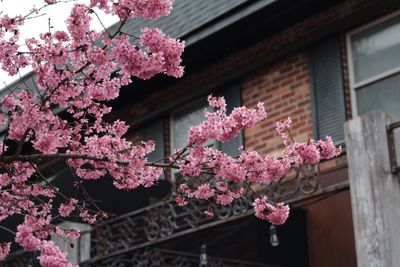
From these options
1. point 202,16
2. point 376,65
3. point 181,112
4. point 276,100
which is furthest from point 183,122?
point 376,65

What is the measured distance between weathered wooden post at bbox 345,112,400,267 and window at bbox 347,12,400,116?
88.8 inches

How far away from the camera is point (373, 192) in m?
8.43

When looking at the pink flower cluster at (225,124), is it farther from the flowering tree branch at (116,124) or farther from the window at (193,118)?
the window at (193,118)

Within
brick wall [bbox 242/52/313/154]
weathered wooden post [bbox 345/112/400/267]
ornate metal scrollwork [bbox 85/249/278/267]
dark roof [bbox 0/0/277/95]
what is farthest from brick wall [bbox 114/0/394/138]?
weathered wooden post [bbox 345/112/400/267]

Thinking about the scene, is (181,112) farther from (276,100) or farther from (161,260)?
(161,260)

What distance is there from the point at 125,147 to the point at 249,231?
16.3ft

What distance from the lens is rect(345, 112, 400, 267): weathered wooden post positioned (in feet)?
26.8

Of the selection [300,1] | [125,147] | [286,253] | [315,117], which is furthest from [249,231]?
[125,147]

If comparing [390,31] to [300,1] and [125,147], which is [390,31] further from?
[125,147]

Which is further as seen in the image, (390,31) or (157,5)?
(390,31)

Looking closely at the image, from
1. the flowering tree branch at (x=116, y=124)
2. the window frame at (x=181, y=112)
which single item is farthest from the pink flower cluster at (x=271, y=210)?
the window frame at (x=181, y=112)

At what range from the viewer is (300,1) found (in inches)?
462

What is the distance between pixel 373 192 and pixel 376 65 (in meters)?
3.28

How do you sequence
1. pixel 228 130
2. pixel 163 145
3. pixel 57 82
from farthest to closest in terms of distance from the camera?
pixel 163 145
pixel 57 82
pixel 228 130
